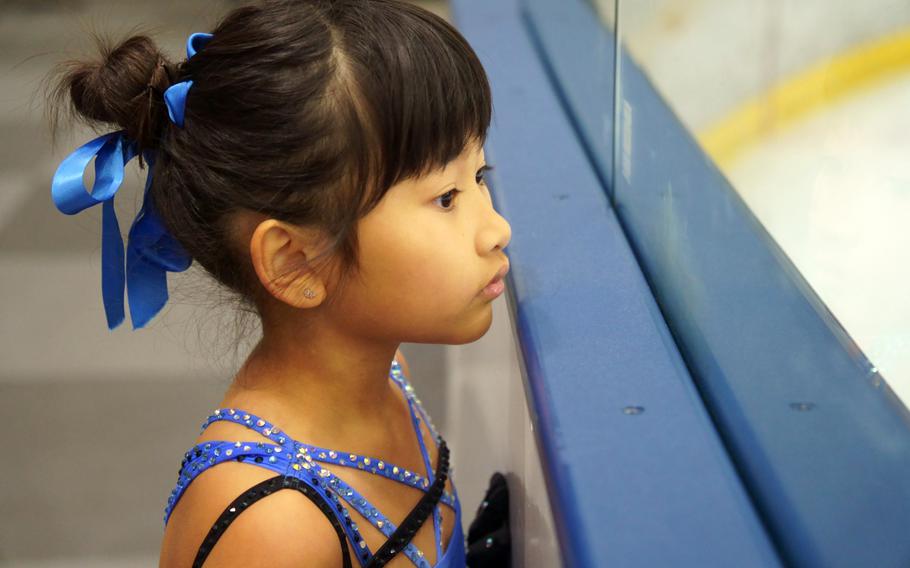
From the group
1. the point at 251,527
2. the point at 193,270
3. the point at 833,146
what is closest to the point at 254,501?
the point at 251,527

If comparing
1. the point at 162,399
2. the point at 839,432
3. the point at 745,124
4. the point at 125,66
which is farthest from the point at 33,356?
the point at 839,432

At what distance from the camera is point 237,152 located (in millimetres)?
859

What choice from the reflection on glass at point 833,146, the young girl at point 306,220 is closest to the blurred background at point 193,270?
the reflection on glass at point 833,146

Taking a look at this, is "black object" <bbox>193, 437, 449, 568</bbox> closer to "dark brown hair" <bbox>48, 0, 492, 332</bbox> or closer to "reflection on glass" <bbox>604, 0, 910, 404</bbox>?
"dark brown hair" <bbox>48, 0, 492, 332</bbox>

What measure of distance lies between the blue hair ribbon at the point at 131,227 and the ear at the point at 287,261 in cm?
12

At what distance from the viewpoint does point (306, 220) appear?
0.86 m

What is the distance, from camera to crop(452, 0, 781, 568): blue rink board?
2.33 feet

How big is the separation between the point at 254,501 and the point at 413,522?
7.4 inches

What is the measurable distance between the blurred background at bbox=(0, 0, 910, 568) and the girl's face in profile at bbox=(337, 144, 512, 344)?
186mm

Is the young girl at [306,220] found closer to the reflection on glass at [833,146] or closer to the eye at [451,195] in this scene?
the eye at [451,195]

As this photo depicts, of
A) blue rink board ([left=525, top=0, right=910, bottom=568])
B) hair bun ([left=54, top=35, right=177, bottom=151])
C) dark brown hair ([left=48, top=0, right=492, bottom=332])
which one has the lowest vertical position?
blue rink board ([left=525, top=0, right=910, bottom=568])

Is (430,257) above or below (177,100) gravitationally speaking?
below

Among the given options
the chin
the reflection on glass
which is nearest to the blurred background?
the reflection on glass

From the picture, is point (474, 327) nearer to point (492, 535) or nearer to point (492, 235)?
point (492, 235)
